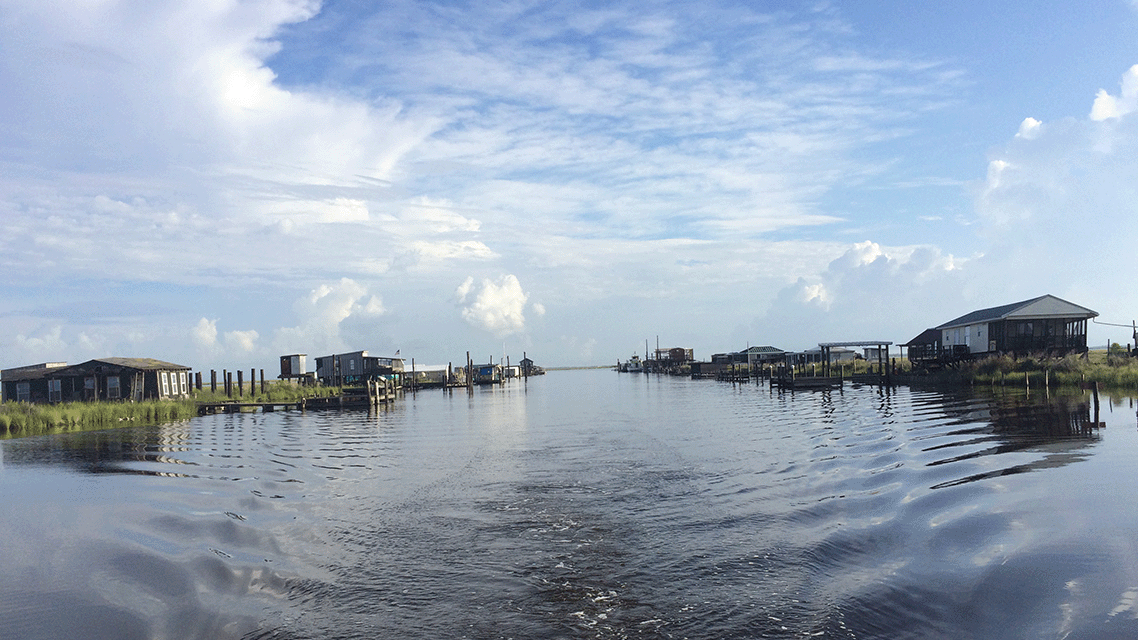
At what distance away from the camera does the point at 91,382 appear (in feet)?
160

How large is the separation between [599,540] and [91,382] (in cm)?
4984

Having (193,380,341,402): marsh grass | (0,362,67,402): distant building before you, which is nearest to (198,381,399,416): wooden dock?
(193,380,341,402): marsh grass

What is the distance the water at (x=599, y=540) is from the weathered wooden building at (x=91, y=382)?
90.1 feet

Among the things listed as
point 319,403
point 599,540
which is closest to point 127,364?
point 319,403

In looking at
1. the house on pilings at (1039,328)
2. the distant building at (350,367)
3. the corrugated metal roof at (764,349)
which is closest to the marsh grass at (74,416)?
the distant building at (350,367)

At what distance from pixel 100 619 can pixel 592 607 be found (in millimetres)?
6538

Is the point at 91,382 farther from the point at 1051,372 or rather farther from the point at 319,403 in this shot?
the point at 1051,372

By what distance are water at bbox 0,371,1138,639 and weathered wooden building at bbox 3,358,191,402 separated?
90.1 ft

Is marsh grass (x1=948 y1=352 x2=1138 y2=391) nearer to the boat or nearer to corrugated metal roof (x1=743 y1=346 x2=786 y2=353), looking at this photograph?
corrugated metal roof (x1=743 y1=346 x2=786 y2=353)

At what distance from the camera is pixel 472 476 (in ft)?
63.8

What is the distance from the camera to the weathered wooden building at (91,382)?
48.4 m

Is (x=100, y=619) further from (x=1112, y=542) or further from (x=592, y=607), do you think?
(x=1112, y=542)

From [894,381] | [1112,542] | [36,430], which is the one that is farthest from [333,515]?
[894,381]

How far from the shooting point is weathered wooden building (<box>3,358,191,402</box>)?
48406mm
